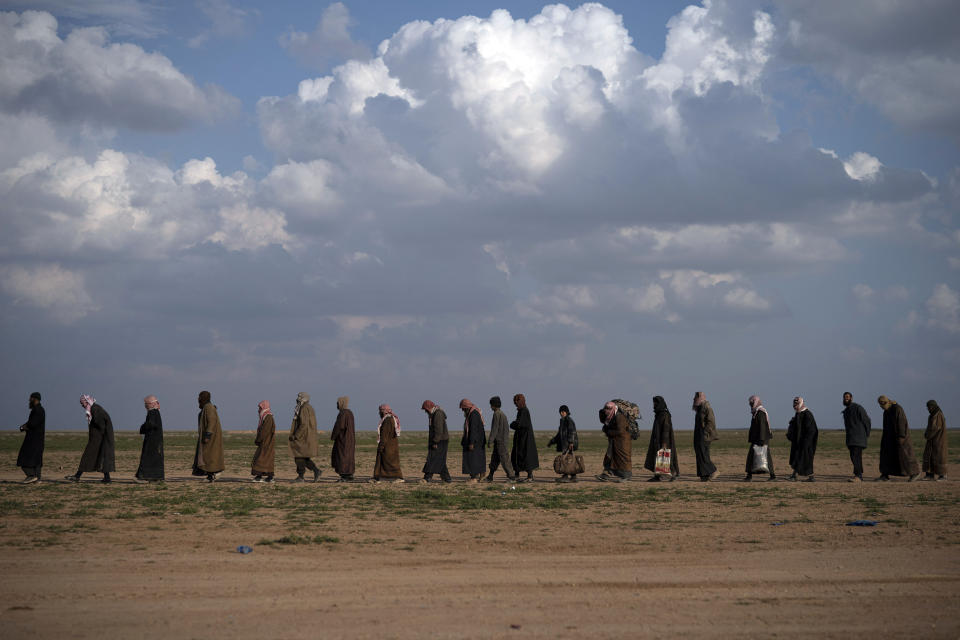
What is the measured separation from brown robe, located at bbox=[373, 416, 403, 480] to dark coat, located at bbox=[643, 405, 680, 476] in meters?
5.64

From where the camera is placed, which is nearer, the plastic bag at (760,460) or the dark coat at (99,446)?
the dark coat at (99,446)

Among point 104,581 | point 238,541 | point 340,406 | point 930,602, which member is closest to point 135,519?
point 238,541

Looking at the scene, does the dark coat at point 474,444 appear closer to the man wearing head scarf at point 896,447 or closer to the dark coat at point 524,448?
the dark coat at point 524,448

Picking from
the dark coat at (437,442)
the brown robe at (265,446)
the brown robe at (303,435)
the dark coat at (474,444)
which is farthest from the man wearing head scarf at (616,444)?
the brown robe at (265,446)

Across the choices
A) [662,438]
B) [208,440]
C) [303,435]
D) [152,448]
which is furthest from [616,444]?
[152,448]

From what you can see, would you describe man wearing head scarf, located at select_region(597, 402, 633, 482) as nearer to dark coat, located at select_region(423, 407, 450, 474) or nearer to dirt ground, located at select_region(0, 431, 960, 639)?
dirt ground, located at select_region(0, 431, 960, 639)

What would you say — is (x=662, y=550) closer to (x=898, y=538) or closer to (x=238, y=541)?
(x=898, y=538)

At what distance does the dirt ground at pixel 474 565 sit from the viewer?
24.2 ft

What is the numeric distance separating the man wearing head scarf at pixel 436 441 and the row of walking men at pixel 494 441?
2 centimetres

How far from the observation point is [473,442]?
20.5m

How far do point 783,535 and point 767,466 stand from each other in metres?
9.39

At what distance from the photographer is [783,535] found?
12.3 meters

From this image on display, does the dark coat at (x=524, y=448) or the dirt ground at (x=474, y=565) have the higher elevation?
the dark coat at (x=524, y=448)

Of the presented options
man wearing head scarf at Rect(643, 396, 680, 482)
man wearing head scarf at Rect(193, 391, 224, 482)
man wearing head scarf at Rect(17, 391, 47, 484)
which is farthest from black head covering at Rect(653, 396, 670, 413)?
man wearing head scarf at Rect(17, 391, 47, 484)
